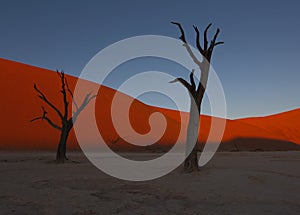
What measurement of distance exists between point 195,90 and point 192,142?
83.6 inches

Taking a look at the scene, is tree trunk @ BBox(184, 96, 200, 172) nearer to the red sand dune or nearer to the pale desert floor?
the pale desert floor

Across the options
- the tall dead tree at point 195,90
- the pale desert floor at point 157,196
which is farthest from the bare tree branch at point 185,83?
the pale desert floor at point 157,196

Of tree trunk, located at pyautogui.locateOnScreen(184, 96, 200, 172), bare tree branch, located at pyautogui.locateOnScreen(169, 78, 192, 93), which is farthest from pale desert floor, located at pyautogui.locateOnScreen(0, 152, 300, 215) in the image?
bare tree branch, located at pyautogui.locateOnScreen(169, 78, 192, 93)

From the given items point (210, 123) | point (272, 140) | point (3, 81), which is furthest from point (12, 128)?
point (210, 123)

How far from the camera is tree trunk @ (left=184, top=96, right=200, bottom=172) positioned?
11555mm

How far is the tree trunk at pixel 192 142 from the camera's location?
455 inches

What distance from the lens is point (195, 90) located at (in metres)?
12.2

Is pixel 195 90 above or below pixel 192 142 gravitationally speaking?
above

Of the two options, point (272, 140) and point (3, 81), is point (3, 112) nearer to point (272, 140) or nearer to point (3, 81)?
point (3, 81)

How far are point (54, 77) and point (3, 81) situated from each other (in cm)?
1089

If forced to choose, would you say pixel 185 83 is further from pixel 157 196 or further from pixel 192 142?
pixel 157 196

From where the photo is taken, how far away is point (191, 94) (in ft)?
40.1

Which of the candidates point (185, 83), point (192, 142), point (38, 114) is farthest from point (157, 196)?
point (38, 114)

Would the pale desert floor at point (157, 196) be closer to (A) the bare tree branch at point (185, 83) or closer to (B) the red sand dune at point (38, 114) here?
(A) the bare tree branch at point (185, 83)
